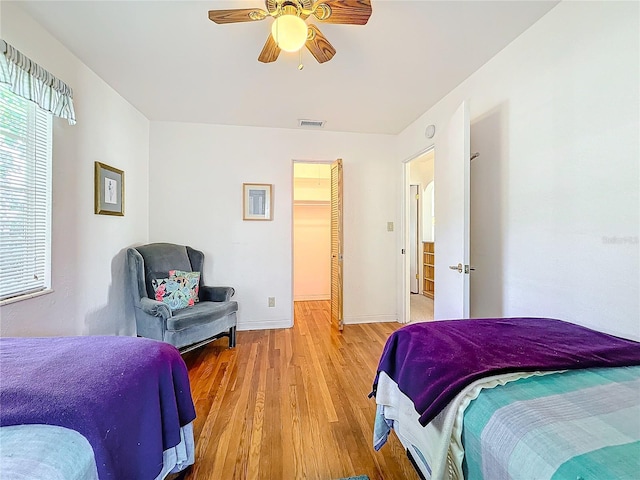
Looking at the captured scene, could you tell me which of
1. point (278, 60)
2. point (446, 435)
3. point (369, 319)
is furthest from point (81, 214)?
point (369, 319)

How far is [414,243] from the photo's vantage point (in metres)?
5.40

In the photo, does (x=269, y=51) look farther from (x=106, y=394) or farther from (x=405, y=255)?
(x=405, y=255)

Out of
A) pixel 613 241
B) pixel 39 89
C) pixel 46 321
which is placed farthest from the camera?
pixel 46 321

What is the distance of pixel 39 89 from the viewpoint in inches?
63.0

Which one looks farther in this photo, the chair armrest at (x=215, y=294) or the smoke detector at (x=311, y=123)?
the smoke detector at (x=311, y=123)

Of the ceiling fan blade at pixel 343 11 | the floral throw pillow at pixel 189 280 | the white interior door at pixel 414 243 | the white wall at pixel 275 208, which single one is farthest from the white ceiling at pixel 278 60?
the white interior door at pixel 414 243

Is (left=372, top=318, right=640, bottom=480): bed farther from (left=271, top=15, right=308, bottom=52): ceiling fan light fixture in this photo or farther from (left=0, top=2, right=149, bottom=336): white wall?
(left=0, top=2, right=149, bottom=336): white wall

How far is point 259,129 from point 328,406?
2984 mm

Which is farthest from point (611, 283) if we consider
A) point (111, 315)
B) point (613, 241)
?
point (111, 315)

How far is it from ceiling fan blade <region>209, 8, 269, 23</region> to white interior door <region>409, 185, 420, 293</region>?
4.42 meters

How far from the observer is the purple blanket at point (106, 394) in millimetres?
801

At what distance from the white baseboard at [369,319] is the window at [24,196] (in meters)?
2.89

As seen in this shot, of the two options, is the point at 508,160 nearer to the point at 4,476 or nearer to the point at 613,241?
the point at 613,241

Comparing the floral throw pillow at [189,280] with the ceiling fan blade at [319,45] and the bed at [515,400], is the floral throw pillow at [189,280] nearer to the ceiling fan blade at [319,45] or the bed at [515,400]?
the bed at [515,400]
